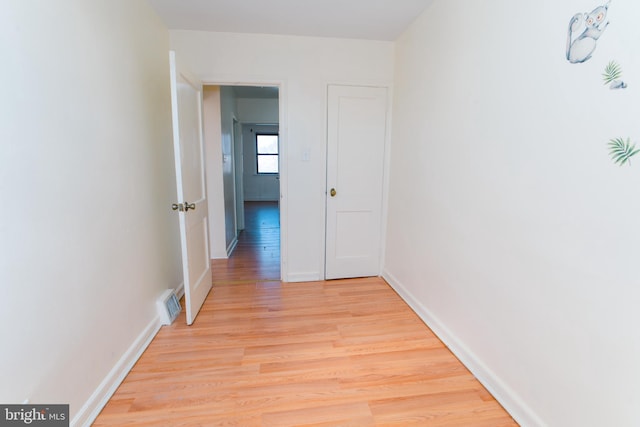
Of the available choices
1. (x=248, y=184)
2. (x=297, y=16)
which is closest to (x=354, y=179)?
(x=297, y=16)

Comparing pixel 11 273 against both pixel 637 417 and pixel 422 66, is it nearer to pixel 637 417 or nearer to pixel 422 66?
pixel 637 417

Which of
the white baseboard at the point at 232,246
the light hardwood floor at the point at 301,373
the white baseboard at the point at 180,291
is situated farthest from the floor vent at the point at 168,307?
the white baseboard at the point at 232,246

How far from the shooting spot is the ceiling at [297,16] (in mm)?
2209

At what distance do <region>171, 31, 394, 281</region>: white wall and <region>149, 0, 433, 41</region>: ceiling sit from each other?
0.34 ft

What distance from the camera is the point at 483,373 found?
1724 mm

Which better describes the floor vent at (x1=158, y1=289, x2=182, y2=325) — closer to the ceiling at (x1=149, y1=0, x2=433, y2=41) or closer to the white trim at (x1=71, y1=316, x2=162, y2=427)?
the white trim at (x1=71, y1=316, x2=162, y2=427)

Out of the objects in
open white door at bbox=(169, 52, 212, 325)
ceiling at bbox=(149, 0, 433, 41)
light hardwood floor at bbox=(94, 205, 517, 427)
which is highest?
ceiling at bbox=(149, 0, 433, 41)

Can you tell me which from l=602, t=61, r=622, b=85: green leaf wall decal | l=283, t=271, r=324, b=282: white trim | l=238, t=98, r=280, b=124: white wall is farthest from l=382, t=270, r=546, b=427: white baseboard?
l=238, t=98, r=280, b=124: white wall

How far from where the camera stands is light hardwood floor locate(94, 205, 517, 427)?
1.50 metres

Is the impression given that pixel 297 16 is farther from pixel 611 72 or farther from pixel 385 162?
pixel 611 72

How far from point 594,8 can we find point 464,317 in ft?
5.34

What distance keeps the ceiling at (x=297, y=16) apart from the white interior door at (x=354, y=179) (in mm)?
515

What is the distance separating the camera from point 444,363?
190cm

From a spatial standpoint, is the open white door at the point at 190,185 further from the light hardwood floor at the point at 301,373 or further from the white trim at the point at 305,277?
the white trim at the point at 305,277
